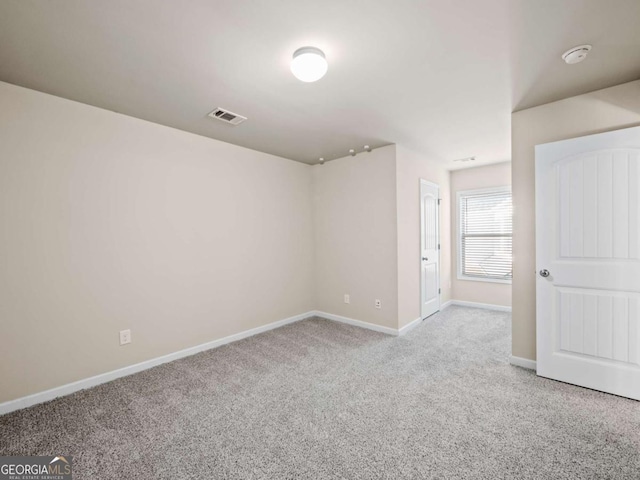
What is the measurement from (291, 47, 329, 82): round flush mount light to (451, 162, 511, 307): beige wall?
405 cm

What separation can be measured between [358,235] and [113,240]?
2879 millimetres

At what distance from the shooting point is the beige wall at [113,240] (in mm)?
2205

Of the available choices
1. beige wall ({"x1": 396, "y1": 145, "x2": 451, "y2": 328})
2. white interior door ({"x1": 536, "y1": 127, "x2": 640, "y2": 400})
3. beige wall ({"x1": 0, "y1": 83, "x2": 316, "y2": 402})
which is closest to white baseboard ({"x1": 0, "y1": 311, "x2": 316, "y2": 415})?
beige wall ({"x1": 0, "y1": 83, "x2": 316, "y2": 402})

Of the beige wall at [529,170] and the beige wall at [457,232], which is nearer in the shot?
the beige wall at [529,170]

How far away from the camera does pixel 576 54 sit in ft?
6.11

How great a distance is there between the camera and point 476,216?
4.95 m

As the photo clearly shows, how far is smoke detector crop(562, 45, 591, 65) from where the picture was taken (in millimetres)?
1815

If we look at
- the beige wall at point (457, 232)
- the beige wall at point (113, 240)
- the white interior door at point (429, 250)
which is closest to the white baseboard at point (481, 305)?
the beige wall at point (457, 232)

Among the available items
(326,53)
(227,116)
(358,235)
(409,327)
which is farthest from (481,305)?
(227,116)

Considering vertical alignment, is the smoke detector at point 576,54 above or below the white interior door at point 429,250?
above

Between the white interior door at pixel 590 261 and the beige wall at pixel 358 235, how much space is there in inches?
62.4

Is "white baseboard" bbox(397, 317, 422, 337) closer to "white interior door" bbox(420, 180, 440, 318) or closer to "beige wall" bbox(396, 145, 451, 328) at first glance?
"beige wall" bbox(396, 145, 451, 328)

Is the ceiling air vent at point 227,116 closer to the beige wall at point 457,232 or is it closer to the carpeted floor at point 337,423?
the carpeted floor at point 337,423

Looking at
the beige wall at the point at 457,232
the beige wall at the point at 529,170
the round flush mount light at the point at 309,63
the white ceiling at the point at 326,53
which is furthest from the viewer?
the beige wall at the point at 457,232
